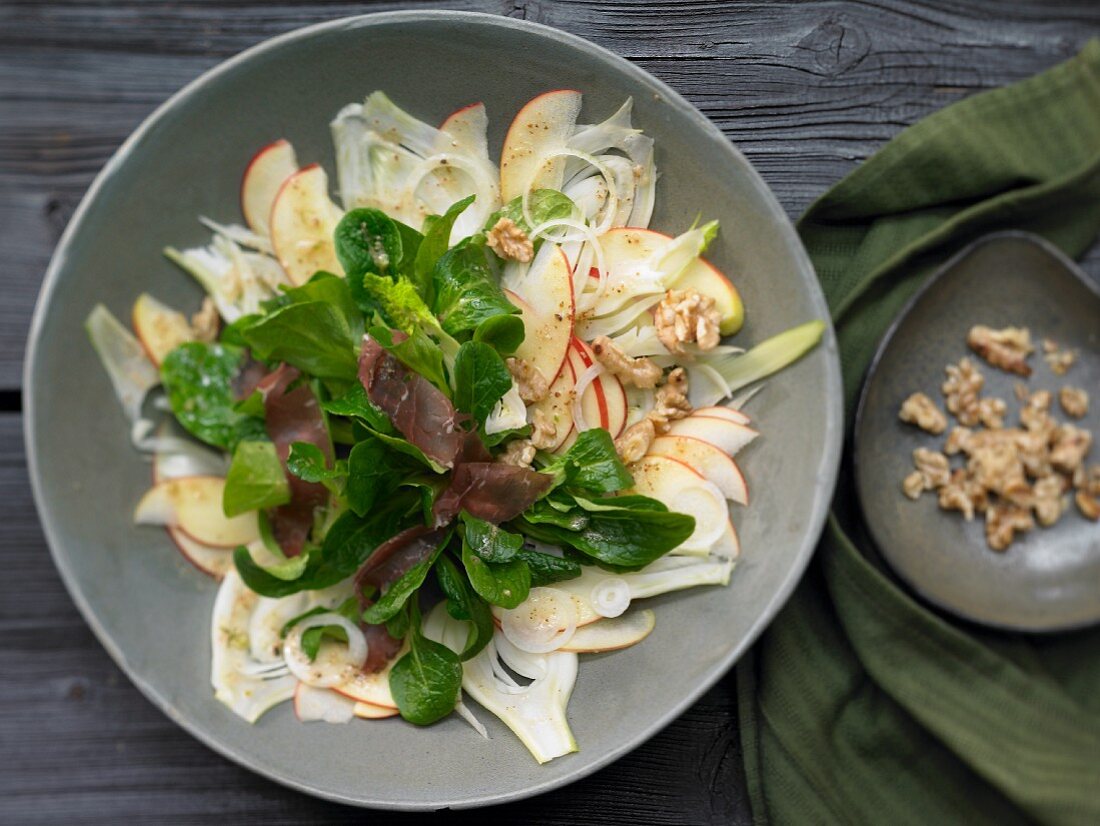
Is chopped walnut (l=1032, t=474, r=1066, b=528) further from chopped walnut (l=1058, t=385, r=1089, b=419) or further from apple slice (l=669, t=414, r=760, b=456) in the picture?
apple slice (l=669, t=414, r=760, b=456)

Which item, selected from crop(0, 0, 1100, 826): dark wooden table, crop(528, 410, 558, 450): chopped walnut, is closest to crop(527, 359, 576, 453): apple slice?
crop(528, 410, 558, 450): chopped walnut

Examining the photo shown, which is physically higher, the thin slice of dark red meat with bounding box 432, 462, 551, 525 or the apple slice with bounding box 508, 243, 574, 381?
the apple slice with bounding box 508, 243, 574, 381

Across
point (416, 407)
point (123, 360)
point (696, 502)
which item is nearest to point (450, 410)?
point (416, 407)

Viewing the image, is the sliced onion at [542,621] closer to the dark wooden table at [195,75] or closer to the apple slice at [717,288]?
the dark wooden table at [195,75]

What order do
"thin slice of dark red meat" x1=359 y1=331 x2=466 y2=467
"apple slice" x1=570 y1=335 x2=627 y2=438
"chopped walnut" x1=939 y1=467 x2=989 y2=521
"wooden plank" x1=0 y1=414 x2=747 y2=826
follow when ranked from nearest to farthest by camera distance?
"thin slice of dark red meat" x1=359 y1=331 x2=466 y2=467, "apple slice" x1=570 y1=335 x2=627 y2=438, "chopped walnut" x1=939 y1=467 x2=989 y2=521, "wooden plank" x1=0 y1=414 x2=747 y2=826

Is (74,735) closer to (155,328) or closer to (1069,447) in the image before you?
(155,328)

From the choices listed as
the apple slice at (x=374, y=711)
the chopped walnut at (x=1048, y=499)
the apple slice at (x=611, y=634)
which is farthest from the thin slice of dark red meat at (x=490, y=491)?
the chopped walnut at (x=1048, y=499)
